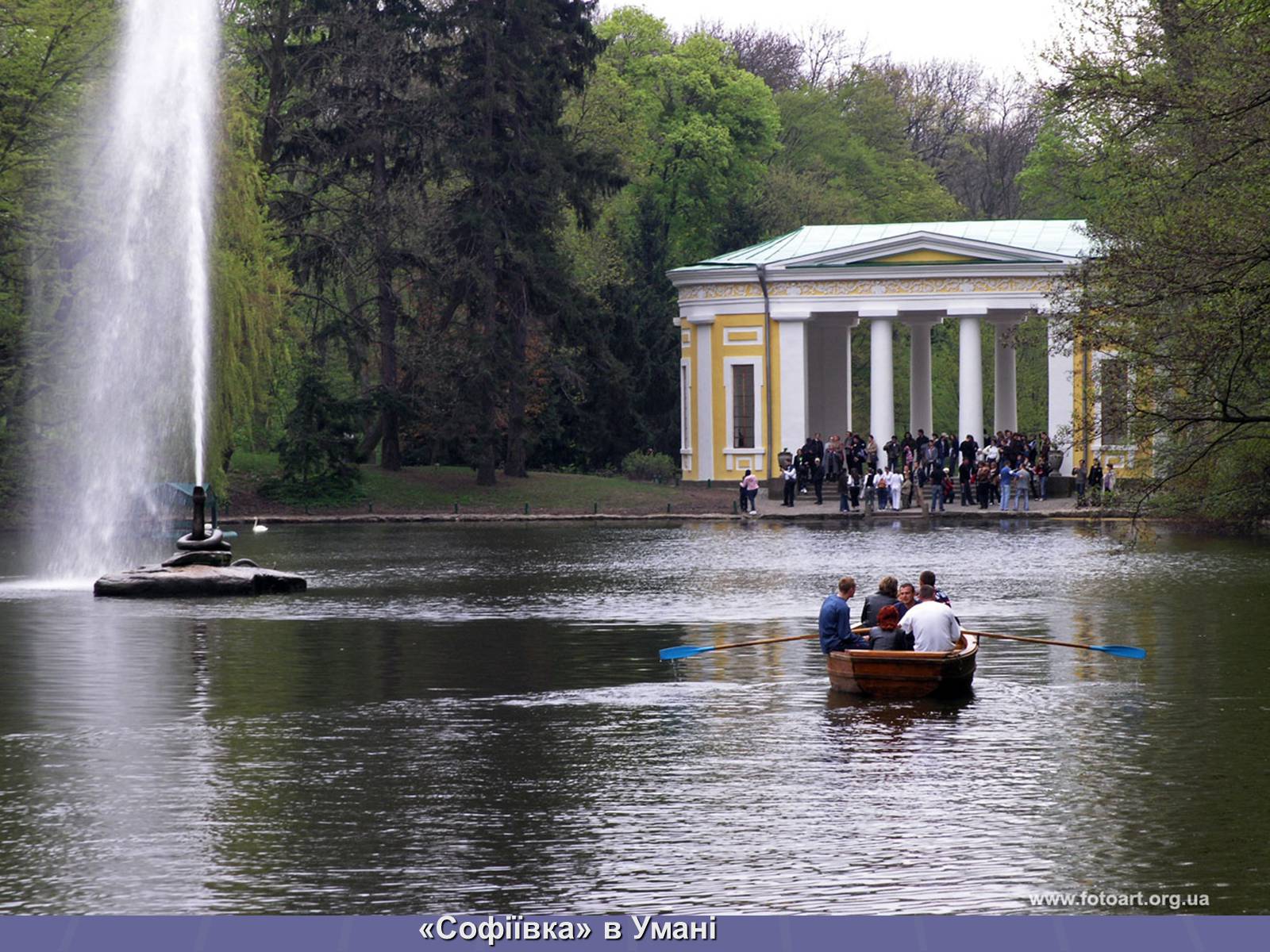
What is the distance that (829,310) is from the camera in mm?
70312

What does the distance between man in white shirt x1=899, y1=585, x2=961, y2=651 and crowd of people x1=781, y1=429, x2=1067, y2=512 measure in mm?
39350

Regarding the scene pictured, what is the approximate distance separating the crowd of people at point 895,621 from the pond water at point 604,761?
626mm

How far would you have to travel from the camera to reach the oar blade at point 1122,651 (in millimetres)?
22266

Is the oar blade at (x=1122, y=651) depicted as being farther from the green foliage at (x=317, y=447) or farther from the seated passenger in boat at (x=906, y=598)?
the green foliage at (x=317, y=447)

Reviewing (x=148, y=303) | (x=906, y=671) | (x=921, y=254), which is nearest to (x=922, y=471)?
(x=921, y=254)

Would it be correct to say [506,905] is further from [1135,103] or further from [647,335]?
[647,335]

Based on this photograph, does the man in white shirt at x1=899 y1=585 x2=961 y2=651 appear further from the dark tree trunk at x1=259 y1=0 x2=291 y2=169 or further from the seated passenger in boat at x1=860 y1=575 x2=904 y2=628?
the dark tree trunk at x1=259 y1=0 x2=291 y2=169

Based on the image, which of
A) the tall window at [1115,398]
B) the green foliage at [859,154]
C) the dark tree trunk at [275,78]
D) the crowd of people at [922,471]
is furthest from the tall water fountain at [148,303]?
the green foliage at [859,154]

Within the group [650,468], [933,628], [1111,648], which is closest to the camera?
[933,628]

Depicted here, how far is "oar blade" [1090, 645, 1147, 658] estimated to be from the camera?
73.0 ft

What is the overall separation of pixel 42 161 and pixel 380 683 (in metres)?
37.7

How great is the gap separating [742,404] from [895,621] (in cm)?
5103

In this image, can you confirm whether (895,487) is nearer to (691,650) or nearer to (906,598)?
(691,650)

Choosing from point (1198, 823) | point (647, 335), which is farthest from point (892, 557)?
point (647, 335)
